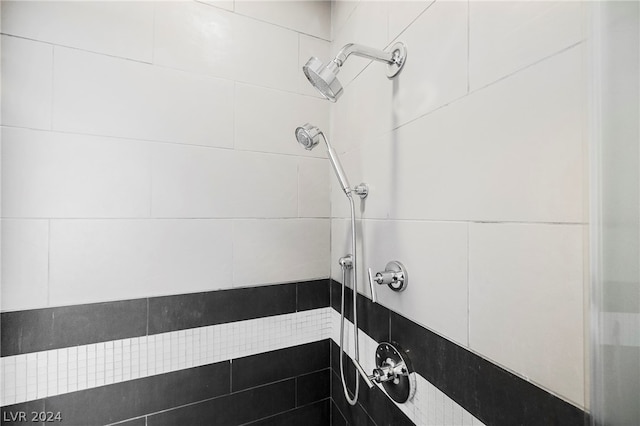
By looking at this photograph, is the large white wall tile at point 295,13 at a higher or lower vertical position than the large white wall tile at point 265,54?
higher

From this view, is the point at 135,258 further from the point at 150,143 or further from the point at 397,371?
the point at 397,371

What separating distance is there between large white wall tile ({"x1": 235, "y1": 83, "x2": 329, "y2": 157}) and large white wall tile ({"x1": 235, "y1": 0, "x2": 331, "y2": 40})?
305 millimetres

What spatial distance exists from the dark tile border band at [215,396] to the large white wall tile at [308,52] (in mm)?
1162

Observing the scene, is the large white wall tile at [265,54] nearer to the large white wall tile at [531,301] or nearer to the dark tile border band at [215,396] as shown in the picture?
the large white wall tile at [531,301]

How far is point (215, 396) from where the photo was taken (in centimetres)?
108

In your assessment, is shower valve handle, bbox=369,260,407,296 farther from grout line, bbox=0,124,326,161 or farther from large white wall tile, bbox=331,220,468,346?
grout line, bbox=0,124,326,161

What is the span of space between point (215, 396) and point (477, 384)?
961 millimetres

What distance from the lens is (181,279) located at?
40.7 inches

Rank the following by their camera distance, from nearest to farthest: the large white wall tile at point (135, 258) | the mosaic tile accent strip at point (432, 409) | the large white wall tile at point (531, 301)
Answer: the large white wall tile at point (531, 301) < the mosaic tile accent strip at point (432, 409) < the large white wall tile at point (135, 258)

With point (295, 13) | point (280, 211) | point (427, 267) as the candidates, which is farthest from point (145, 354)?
point (295, 13)

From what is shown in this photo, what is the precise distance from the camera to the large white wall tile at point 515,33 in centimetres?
45

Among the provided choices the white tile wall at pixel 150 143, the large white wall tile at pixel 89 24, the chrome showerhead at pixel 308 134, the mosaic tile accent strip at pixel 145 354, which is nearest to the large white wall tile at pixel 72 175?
the white tile wall at pixel 150 143

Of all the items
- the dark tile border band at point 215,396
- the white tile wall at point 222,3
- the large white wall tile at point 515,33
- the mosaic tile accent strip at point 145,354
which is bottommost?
the dark tile border band at point 215,396

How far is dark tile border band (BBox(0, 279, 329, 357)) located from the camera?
849 mm
